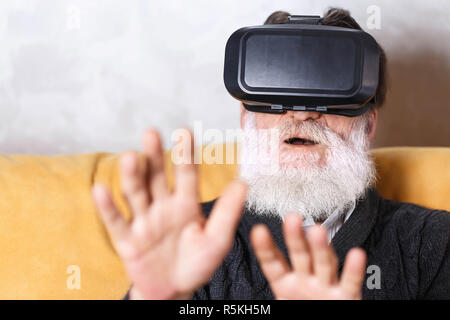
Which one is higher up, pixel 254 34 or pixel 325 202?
pixel 254 34

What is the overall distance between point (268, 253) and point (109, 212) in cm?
18

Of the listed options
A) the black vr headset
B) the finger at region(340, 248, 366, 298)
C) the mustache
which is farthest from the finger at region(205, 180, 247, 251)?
the mustache

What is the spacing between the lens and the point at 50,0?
1560 millimetres

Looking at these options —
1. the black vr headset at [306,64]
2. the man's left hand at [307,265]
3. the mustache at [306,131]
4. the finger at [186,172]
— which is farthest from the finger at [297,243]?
the mustache at [306,131]

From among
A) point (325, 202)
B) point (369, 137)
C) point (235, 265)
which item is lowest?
point (235, 265)

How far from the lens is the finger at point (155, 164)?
59cm

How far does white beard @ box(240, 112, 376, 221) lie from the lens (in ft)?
3.73

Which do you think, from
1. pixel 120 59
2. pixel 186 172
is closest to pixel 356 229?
pixel 186 172

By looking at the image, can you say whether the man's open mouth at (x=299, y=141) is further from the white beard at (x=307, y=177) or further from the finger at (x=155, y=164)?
the finger at (x=155, y=164)

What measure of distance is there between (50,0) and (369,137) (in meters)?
0.91
